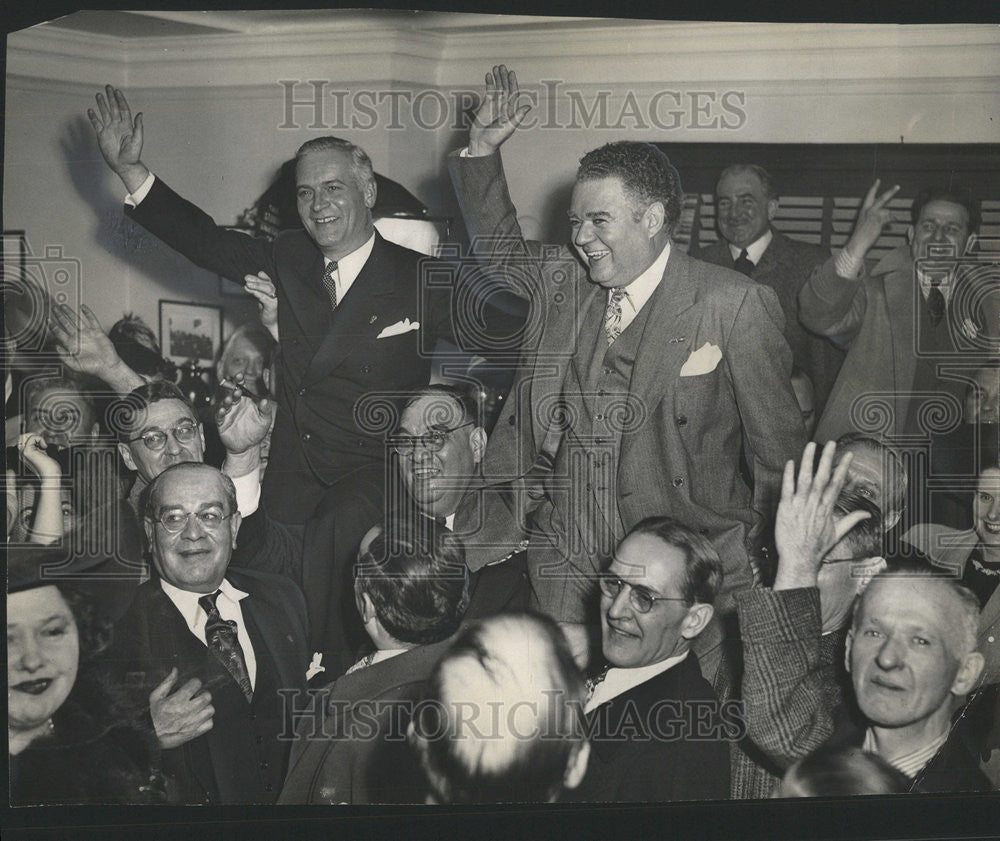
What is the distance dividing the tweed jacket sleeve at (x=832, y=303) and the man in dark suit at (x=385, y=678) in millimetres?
1481

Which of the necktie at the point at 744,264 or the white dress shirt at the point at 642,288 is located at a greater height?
the necktie at the point at 744,264

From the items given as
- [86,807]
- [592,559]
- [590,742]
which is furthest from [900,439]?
[86,807]

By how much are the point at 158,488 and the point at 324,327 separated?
2.63 feet

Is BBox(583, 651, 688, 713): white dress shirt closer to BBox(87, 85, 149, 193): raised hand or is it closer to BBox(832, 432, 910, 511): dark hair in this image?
BBox(832, 432, 910, 511): dark hair

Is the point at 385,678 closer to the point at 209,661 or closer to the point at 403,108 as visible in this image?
the point at 209,661

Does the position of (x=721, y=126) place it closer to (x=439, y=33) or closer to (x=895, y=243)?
(x=895, y=243)

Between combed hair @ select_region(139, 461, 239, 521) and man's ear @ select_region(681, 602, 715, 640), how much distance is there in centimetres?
161

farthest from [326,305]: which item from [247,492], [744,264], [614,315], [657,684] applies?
[657,684]

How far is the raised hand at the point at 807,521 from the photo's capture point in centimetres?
445

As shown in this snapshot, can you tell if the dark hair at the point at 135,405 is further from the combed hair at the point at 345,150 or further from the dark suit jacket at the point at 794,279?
the dark suit jacket at the point at 794,279

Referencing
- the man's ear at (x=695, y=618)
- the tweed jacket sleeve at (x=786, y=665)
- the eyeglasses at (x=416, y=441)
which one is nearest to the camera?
the tweed jacket sleeve at (x=786, y=665)

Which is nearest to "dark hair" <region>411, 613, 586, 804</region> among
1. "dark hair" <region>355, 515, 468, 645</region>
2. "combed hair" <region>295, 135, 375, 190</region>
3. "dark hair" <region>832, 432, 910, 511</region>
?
"dark hair" <region>355, 515, 468, 645</region>

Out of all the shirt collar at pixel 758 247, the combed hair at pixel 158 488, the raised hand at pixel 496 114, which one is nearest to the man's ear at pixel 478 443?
the combed hair at pixel 158 488

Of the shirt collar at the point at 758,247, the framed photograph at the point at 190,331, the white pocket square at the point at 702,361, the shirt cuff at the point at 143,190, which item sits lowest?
the white pocket square at the point at 702,361
